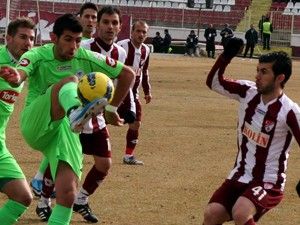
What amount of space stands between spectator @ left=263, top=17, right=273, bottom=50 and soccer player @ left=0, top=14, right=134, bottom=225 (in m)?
45.9

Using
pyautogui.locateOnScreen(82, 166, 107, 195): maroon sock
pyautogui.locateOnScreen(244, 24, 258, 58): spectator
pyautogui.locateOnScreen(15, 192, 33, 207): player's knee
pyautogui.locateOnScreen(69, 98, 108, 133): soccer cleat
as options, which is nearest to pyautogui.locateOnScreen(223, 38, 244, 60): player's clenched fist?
pyautogui.locateOnScreen(69, 98, 108, 133): soccer cleat

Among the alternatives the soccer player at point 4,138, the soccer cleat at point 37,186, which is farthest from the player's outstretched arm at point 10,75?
the soccer cleat at point 37,186

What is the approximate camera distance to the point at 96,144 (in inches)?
383

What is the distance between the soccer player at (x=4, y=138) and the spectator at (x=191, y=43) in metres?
42.7

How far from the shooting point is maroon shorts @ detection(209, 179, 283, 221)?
734 cm

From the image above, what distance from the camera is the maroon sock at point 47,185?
30.9 ft

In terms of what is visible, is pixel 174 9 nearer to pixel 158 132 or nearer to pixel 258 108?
pixel 158 132

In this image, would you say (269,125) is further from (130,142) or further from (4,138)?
(130,142)

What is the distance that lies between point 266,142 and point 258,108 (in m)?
0.31

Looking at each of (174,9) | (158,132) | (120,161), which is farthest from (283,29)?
(120,161)

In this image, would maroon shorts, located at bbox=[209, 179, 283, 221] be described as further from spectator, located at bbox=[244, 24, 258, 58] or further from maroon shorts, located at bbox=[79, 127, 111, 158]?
spectator, located at bbox=[244, 24, 258, 58]

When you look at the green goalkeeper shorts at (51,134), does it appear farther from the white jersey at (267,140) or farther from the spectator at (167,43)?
the spectator at (167,43)

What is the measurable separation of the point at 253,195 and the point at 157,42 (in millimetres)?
45645

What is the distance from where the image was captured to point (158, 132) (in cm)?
1736
